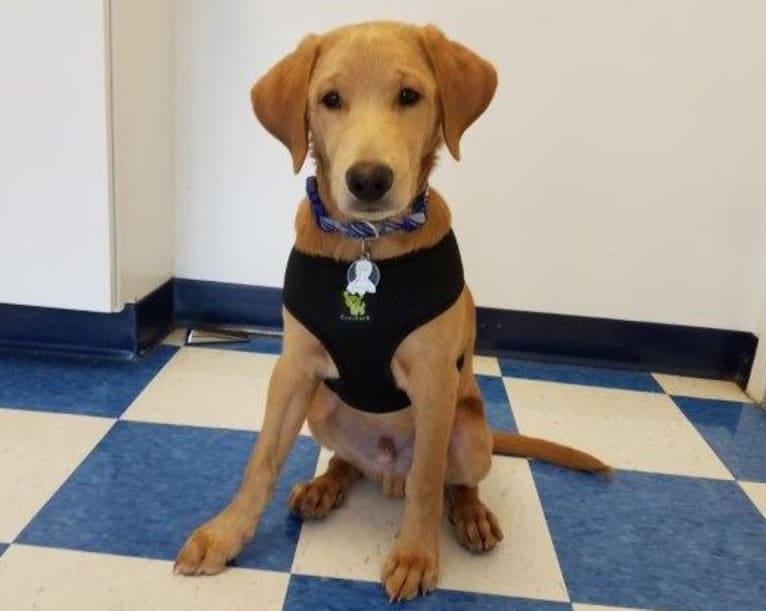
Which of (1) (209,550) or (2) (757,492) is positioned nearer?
(1) (209,550)

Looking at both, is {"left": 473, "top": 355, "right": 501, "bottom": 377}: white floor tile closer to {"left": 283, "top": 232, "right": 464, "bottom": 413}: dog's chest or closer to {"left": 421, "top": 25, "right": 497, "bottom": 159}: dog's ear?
A: {"left": 283, "top": 232, "right": 464, "bottom": 413}: dog's chest

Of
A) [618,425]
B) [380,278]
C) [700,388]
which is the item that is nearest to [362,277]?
[380,278]

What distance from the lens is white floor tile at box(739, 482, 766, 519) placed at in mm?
1515

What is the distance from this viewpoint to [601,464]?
5.14ft

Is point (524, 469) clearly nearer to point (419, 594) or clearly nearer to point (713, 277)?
point (419, 594)

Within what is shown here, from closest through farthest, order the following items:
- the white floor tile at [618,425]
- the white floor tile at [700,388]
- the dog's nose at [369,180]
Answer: the dog's nose at [369,180] < the white floor tile at [618,425] < the white floor tile at [700,388]

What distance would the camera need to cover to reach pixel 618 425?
1.83 metres

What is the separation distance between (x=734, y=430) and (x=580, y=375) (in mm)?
422

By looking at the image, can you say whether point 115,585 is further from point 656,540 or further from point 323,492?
point 656,540

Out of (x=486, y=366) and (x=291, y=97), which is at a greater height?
(x=291, y=97)

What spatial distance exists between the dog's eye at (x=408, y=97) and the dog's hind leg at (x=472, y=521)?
688mm

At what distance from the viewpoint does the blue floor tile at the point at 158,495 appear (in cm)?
123

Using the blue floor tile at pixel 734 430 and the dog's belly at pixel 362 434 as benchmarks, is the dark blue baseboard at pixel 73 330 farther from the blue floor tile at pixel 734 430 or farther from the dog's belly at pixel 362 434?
A: the blue floor tile at pixel 734 430

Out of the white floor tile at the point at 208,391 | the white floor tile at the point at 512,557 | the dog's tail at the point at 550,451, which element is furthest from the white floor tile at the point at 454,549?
the white floor tile at the point at 208,391
